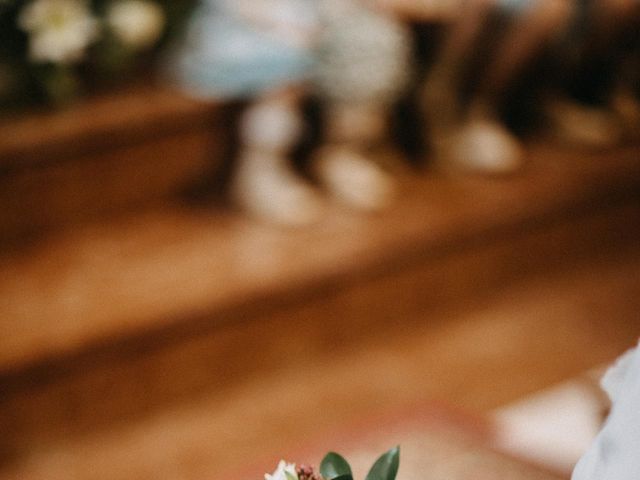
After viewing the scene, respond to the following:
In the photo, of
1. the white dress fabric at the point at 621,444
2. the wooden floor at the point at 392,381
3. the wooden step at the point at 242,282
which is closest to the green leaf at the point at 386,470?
the white dress fabric at the point at 621,444

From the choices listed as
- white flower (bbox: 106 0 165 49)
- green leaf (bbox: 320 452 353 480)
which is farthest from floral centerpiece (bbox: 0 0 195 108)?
green leaf (bbox: 320 452 353 480)

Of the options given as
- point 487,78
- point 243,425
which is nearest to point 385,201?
point 487,78

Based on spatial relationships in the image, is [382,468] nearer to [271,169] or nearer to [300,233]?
[300,233]

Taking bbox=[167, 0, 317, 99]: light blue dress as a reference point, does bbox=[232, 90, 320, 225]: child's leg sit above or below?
below

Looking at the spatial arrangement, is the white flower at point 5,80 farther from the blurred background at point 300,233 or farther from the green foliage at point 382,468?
the green foliage at point 382,468

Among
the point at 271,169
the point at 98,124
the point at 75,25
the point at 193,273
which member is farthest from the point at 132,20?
the point at 193,273

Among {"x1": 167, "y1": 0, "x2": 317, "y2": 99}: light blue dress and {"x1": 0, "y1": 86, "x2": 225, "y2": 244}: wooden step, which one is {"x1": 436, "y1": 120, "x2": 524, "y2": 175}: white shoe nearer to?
{"x1": 167, "y1": 0, "x2": 317, "y2": 99}: light blue dress

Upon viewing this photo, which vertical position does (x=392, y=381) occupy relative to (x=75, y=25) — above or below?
below
